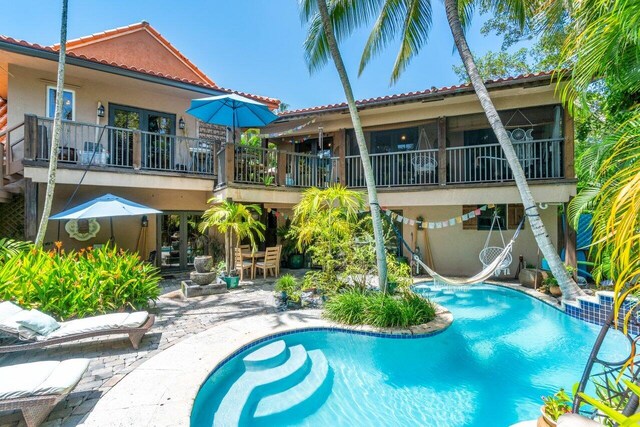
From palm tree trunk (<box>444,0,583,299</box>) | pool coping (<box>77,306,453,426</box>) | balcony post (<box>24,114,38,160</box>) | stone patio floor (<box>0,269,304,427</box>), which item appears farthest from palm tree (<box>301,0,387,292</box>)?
balcony post (<box>24,114,38,160</box>)

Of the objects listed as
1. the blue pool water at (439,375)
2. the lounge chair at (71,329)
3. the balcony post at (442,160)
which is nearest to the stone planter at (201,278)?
the lounge chair at (71,329)

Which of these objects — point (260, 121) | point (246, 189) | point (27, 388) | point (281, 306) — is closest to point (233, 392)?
point (27, 388)

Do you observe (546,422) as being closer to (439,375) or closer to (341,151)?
(439,375)

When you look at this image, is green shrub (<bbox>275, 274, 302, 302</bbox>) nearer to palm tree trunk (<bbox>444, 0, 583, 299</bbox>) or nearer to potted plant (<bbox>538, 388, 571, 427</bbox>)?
potted plant (<bbox>538, 388, 571, 427</bbox>)

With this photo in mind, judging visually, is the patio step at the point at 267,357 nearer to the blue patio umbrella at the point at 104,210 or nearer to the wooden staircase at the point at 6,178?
the blue patio umbrella at the point at 104,210

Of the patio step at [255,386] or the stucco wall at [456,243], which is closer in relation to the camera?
the patio step at [255,386]

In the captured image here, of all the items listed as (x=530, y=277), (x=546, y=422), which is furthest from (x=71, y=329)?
(x=530, y=277)

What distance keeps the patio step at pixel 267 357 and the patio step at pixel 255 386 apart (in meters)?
0.06

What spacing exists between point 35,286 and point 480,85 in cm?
1047

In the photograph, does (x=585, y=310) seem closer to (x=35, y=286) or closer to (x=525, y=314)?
(x=525, y=314)

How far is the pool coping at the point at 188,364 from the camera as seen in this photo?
11.0 ft

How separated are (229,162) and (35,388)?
7592 mm

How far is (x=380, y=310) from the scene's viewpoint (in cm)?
659

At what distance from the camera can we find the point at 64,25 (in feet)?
23.1
